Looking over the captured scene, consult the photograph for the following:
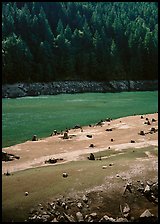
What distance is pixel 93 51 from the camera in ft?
493

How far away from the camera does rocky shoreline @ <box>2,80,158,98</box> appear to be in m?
112

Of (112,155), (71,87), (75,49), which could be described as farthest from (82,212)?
(75,49)

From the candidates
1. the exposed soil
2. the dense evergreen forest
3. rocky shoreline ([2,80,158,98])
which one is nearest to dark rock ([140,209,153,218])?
the exposed soil

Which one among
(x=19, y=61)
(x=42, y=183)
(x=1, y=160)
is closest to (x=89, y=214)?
(x=42, y=183)

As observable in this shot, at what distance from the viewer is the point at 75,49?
148000 millimetres

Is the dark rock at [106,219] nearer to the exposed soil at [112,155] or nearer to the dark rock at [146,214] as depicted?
the exposed soil at [112,155]

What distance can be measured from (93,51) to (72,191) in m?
132

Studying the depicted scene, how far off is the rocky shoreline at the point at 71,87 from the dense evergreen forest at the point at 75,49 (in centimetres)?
390

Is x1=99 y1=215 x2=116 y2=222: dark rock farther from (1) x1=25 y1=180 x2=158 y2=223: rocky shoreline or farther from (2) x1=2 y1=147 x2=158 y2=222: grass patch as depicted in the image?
(2) x1=2 y1=147 x2=158 y2=222: grass patch

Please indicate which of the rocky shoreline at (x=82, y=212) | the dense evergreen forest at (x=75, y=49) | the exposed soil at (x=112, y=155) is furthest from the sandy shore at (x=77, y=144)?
the dense evergreen forest at (x=75, y=49)

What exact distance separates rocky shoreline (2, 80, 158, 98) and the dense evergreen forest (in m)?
3.90

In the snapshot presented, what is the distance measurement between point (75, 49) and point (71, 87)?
27.8 meters

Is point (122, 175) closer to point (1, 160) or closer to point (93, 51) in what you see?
point (1, 160)

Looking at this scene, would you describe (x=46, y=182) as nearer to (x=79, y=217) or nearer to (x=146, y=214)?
(x=79, y=217)
